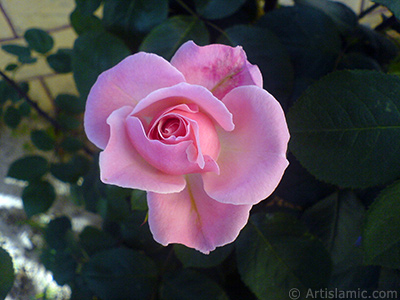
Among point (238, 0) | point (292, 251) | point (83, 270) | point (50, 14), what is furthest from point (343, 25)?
point (50, 14)

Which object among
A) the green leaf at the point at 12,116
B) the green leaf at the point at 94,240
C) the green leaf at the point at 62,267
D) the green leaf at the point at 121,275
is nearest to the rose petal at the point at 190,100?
the green leaf at the point at 121,275

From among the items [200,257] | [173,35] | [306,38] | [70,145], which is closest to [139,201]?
[200,257]

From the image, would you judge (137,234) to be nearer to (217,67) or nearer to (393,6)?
(217,67)

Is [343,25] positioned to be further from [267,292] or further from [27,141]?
[27,141]

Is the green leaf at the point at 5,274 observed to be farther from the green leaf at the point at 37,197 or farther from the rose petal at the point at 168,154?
the green leaf at the point at 37,197

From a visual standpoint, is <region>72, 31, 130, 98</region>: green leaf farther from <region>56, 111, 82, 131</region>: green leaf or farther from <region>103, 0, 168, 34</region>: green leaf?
<region>56, 111, 82, 131</region>: green leaf

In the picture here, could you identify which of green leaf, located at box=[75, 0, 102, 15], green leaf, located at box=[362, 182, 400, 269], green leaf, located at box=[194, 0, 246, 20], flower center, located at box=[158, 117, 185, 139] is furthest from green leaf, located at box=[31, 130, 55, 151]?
green leaf, located at box=[362, 182, 400, 269]

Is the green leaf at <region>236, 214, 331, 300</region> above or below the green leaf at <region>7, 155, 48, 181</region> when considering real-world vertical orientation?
above
